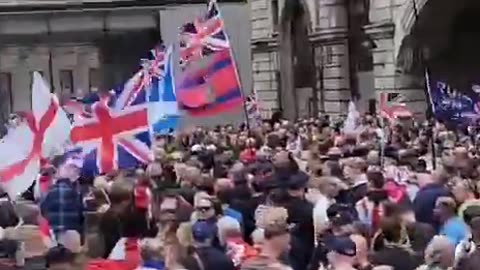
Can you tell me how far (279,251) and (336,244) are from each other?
1.30 ft

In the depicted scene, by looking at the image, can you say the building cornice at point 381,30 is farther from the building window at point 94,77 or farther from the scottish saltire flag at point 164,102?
the building window at point 94,77

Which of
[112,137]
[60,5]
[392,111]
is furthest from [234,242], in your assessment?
[60,5]

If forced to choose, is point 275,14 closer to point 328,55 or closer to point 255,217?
point 328,55

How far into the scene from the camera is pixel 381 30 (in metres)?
32.3

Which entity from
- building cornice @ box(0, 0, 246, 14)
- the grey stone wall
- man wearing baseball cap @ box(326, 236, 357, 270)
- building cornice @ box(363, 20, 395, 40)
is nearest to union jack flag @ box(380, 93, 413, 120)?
building cornice @ box(363, 20, 395, 40)

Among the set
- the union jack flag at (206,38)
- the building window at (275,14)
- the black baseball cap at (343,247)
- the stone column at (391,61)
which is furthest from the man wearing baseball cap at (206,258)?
the building window at (275,14)

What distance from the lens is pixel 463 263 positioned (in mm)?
8227

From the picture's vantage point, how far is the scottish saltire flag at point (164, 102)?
51.5 ft

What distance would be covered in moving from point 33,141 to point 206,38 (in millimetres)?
8138

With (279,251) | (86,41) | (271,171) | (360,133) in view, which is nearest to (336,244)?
(279,251)

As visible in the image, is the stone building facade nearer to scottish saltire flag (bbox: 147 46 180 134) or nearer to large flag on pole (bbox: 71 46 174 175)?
scottish saltire flag (bbox: 147 46 180 134)

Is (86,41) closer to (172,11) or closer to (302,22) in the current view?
(172,11)

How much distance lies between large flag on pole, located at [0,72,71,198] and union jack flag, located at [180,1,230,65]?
628 cm

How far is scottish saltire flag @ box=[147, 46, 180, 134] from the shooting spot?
15704 millimetres
